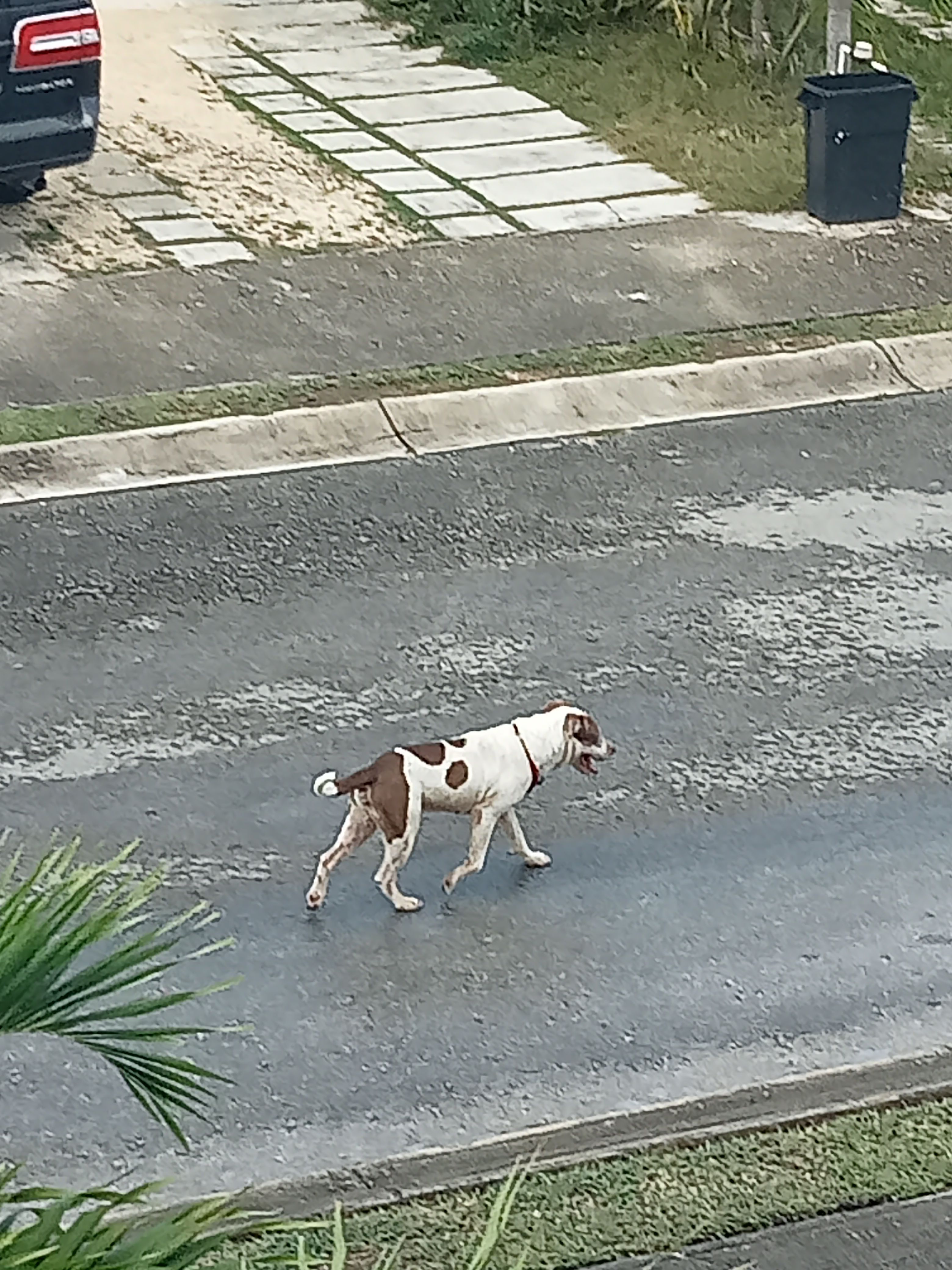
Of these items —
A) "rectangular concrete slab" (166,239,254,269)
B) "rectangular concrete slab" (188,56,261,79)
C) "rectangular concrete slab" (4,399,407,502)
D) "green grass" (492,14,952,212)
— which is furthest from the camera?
"rectangular concrete slab" (188,56,261,79)

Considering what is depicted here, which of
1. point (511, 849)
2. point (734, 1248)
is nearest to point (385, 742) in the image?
point (511, 849)

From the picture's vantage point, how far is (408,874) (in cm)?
573

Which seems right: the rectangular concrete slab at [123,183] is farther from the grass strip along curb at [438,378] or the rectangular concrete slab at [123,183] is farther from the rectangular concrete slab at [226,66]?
the grass strip along curb at [438,378]

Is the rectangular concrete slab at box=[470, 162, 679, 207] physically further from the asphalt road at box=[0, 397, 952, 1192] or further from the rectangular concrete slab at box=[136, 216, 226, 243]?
the asphalt road at box=[0, 397, 952, 1192]

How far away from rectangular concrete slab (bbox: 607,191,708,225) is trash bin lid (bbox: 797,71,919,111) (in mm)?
780

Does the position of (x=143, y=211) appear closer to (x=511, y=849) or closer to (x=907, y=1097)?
(x=511, y=849)

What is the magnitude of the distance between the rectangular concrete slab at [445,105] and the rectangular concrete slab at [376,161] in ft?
2.28

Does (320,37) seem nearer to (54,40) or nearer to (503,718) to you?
(54,40)

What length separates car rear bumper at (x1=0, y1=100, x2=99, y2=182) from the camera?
10055 mm

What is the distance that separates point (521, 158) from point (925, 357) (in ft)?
11.5

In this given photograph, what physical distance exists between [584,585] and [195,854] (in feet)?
6.92

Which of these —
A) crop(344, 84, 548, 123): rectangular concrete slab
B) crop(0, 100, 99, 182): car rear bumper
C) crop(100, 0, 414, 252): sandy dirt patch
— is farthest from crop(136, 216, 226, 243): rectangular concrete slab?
crop(344, 84, 548, 123): rectangular concrete slab

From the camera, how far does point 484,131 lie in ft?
41.7

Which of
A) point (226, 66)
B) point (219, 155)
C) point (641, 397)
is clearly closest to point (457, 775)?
point (641, 397)
